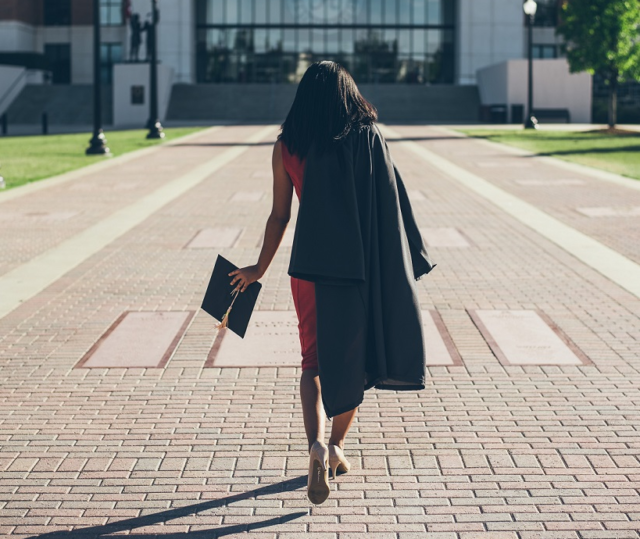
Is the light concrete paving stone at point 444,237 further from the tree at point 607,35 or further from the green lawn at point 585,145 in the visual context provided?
the tree at point 607,35

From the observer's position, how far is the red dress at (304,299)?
4.34m

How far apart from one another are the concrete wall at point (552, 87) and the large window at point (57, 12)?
1358 inches

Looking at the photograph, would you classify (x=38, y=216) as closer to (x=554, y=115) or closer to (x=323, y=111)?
(x=323, y=111)

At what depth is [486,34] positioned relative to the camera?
215 feet

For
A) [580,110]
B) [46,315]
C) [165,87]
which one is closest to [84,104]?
[165,87]

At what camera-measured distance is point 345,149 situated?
422 centimetres

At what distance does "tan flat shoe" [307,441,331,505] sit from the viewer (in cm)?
415

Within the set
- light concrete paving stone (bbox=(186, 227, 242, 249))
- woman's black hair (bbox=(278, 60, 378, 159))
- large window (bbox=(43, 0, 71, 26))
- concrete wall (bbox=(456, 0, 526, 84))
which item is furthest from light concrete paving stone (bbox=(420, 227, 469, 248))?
large window (bbox=(43, 0, 71, 26))

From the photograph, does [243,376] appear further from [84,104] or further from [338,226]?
[84,104]

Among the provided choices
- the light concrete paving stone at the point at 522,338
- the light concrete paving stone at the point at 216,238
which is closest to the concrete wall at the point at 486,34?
the light concrete paving stone at the point at 216,238

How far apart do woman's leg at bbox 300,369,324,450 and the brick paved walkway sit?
318 millimetres

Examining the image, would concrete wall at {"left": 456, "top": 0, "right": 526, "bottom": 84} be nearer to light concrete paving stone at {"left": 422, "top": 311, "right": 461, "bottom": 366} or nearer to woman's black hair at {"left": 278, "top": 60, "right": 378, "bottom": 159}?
light concrete paving stone at {"left": 422, "top": 311, "right": 461, "bottom": 366}

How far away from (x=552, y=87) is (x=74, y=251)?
42167 mm

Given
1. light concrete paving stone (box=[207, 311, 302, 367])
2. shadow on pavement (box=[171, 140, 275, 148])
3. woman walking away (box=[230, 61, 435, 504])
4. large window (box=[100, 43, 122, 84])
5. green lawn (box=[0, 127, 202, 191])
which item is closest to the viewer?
woman walking away (box=[230, 61, 435, 504])
